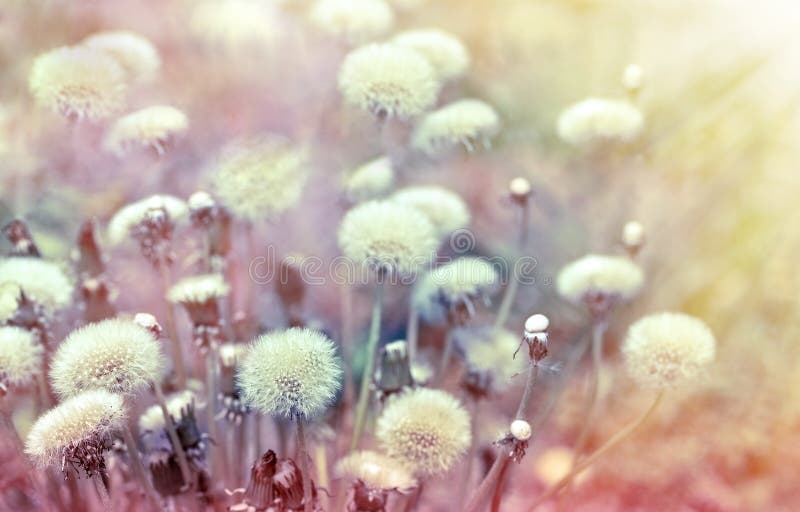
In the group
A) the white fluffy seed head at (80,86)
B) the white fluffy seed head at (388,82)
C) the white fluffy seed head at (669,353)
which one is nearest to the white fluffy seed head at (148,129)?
the white fluffy seed head at (80,86)

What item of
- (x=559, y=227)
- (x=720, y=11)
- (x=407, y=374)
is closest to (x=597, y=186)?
(x=559, y=227)

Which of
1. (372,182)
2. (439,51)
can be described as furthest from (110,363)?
(439,51)

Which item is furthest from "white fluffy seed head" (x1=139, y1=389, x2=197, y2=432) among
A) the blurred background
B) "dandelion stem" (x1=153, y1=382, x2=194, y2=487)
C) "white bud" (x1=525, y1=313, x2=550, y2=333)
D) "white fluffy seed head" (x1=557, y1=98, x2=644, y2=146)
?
"white fluffy seed head" (x1=557, y1=98, x2=644, y2=146)

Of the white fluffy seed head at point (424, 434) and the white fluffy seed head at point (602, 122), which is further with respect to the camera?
the white fluffy seed head at point (602, 122)

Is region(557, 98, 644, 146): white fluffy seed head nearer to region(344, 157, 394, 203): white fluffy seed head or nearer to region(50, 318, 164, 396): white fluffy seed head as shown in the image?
region(344, 157, 394, 203): white fluffy seed head

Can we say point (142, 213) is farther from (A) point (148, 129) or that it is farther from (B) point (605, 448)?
(B) point (605, 448)

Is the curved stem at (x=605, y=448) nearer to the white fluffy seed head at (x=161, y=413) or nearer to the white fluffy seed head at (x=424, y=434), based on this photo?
the white fluffy seed head at (x=424, y=434)
